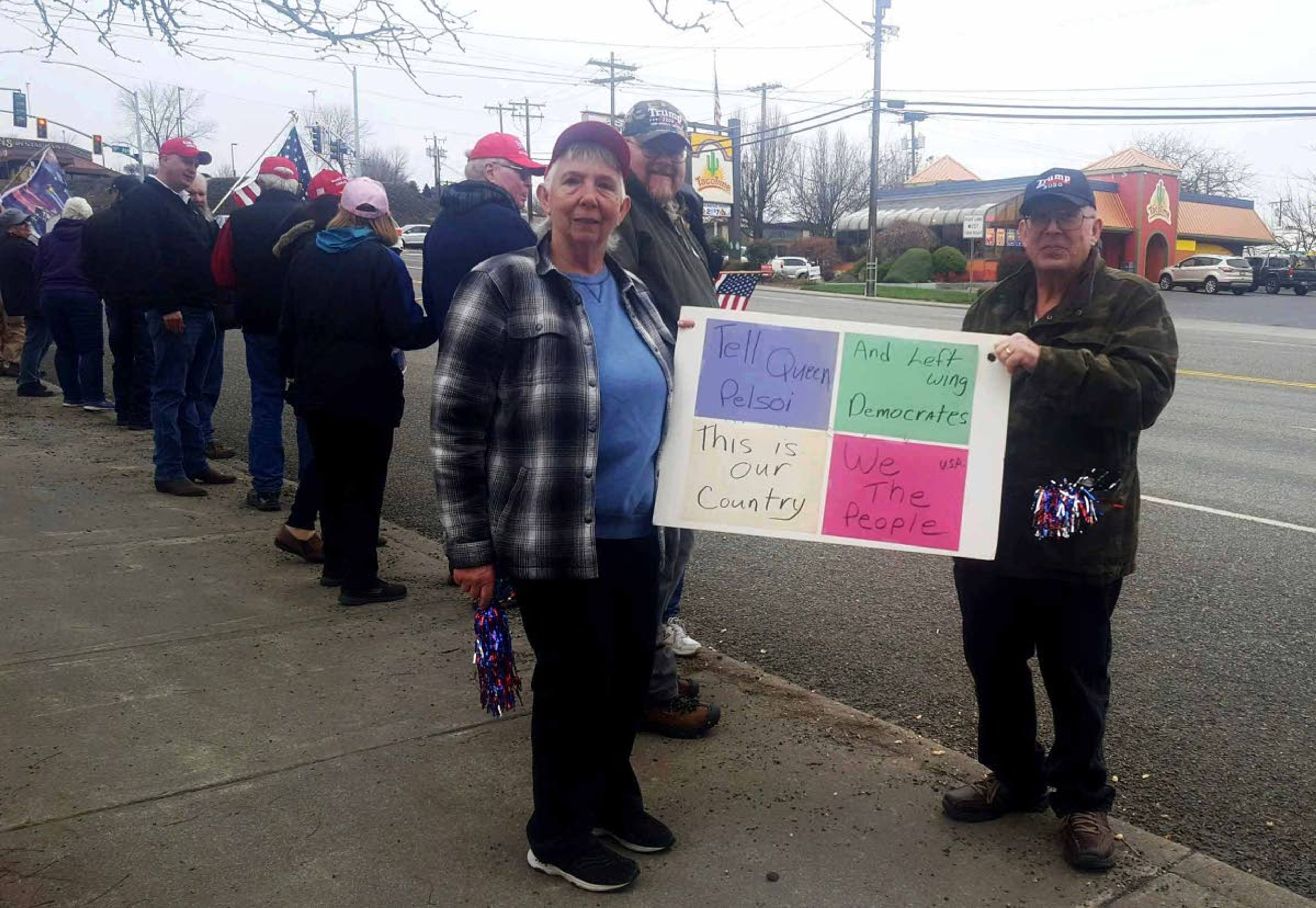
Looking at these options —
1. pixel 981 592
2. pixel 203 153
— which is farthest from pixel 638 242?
pixel 203 153

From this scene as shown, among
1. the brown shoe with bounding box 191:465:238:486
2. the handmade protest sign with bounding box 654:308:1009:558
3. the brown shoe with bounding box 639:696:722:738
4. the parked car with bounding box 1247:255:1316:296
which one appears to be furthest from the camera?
the parked car with bounding box 1247:255:1316:296

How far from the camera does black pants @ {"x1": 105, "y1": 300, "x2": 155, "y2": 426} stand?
9.30 m

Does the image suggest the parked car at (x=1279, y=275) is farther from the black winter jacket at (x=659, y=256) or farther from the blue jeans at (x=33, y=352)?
the black winter jacket at (x=659, y=256)

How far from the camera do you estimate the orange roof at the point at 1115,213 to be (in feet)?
163

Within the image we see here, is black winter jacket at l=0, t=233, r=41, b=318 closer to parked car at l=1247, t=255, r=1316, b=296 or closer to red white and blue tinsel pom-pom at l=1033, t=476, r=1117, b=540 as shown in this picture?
red white and blue tinsel pom-pom at l=1033, t=476, r=1117, b=540

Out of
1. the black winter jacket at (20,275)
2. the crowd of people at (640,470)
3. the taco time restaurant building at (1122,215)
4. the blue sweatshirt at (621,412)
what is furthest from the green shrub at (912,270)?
the blue sweatshirt at (621,412)

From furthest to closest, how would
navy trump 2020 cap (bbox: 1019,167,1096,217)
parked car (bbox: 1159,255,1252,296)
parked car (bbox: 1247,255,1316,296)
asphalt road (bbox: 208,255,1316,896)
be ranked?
parked car (bbox: 1247,255,1316,296), parked car (bbox: 1159,255,1252,296), asphalt road (bbox: 208,255,1316,896), navy trump 2020 cap (bbox: 1019,167,1096,217)

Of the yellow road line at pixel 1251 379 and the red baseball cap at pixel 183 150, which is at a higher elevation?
the red baseball cap at pixel 183 150

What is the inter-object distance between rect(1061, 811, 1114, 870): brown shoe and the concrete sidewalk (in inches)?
1.7

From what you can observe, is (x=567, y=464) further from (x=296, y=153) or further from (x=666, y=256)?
(x=296, y=153)

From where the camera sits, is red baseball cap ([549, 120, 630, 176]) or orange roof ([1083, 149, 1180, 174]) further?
orange roof ([1083, 149, 1180, 174])

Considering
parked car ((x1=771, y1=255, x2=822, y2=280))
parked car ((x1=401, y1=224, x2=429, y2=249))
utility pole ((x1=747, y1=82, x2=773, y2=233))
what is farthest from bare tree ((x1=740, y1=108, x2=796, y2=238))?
parked car ((x1=401, y1=224, x2=429, y2=249))

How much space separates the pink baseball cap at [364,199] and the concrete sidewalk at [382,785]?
1.79 meters

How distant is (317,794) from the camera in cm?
362
